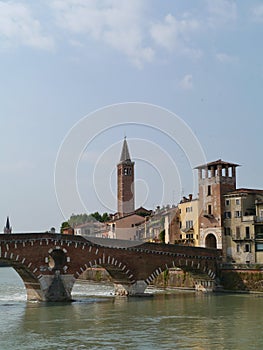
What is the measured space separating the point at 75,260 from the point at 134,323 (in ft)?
47.5

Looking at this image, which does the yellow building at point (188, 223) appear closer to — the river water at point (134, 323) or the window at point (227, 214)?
the window at point (227, 214)

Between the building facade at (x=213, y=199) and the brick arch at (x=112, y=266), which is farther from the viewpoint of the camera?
the building facade at (x=213, y=199)

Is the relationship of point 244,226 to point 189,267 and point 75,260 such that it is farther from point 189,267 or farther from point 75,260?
point 75,260

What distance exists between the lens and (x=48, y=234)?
4666cm

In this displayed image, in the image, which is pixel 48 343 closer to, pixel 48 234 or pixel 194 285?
pixel 48 234

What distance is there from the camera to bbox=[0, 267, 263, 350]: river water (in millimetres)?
28359

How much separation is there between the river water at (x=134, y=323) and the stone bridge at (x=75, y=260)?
203 cm

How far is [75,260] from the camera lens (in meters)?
48.4

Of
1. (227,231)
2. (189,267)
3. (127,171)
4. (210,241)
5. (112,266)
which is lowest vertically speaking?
(112,266)

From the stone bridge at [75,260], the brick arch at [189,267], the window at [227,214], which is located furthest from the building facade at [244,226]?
the stone bridge at [75,260]

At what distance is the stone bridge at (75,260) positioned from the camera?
46.0 metres

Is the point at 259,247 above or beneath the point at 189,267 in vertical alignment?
above

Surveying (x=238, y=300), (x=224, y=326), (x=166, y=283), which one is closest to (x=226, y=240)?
(x=166, y=283)

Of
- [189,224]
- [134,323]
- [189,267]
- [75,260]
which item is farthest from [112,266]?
[189,224]
